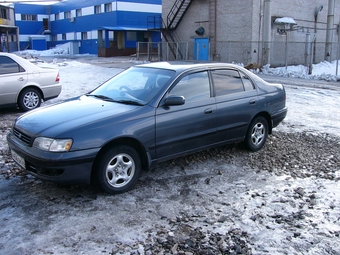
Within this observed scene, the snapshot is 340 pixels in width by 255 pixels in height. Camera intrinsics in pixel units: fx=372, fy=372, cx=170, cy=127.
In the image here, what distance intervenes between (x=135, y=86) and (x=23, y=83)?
5.06 meters

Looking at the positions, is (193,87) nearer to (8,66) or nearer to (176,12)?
(8,66)

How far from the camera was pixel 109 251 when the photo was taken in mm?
3414

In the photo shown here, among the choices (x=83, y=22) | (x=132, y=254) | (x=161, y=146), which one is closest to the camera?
(x=132, y=254)

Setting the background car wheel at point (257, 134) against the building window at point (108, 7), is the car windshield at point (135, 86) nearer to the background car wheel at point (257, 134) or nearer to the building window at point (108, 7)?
the background car wheel at point (257, 134)

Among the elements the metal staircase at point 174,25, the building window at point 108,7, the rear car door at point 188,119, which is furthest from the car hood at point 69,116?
the building window at point 108,7

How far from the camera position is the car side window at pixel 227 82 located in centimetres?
573

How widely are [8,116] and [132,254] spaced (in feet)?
22.8

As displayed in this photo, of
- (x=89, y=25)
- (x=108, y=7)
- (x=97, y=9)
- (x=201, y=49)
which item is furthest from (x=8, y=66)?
(x=89, y=25)

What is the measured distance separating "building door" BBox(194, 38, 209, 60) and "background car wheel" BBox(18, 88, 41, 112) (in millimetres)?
18649

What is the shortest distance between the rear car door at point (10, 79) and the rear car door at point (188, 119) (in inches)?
219

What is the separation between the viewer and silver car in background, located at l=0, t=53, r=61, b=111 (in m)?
9.05

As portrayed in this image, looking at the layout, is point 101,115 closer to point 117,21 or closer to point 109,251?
point 109,251

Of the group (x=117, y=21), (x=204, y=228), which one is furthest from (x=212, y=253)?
(x=117, y=21)

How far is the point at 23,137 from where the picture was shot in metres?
4.61
